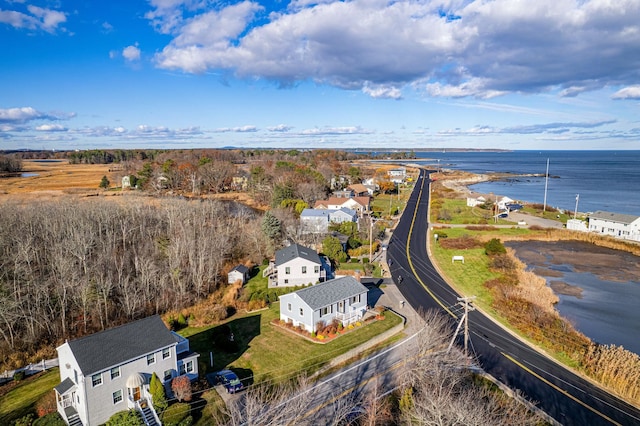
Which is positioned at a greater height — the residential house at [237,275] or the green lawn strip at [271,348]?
the residential house at [237,275]

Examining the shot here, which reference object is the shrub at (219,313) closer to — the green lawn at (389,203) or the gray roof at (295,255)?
the gray roof at (295,255)

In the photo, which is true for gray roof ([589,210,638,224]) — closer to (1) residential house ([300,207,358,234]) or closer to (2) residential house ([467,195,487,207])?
(2) residential house ([467,195,487,207])

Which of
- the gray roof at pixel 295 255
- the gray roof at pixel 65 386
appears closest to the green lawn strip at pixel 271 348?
the gray roof at pixel 65 386

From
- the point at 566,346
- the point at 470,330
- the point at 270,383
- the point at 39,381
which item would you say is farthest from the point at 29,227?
the point at 566,346

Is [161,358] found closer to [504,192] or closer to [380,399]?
[380,399]

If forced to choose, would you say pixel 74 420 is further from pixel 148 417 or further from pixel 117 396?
pixel 148 417

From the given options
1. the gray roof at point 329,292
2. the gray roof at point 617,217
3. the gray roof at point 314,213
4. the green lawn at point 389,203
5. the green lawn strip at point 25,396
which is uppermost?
the gray roof at point 314,213

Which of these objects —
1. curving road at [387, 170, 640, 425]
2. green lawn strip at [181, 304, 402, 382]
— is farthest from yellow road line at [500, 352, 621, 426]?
green lawn strip at [181, 304, 402, 382]
